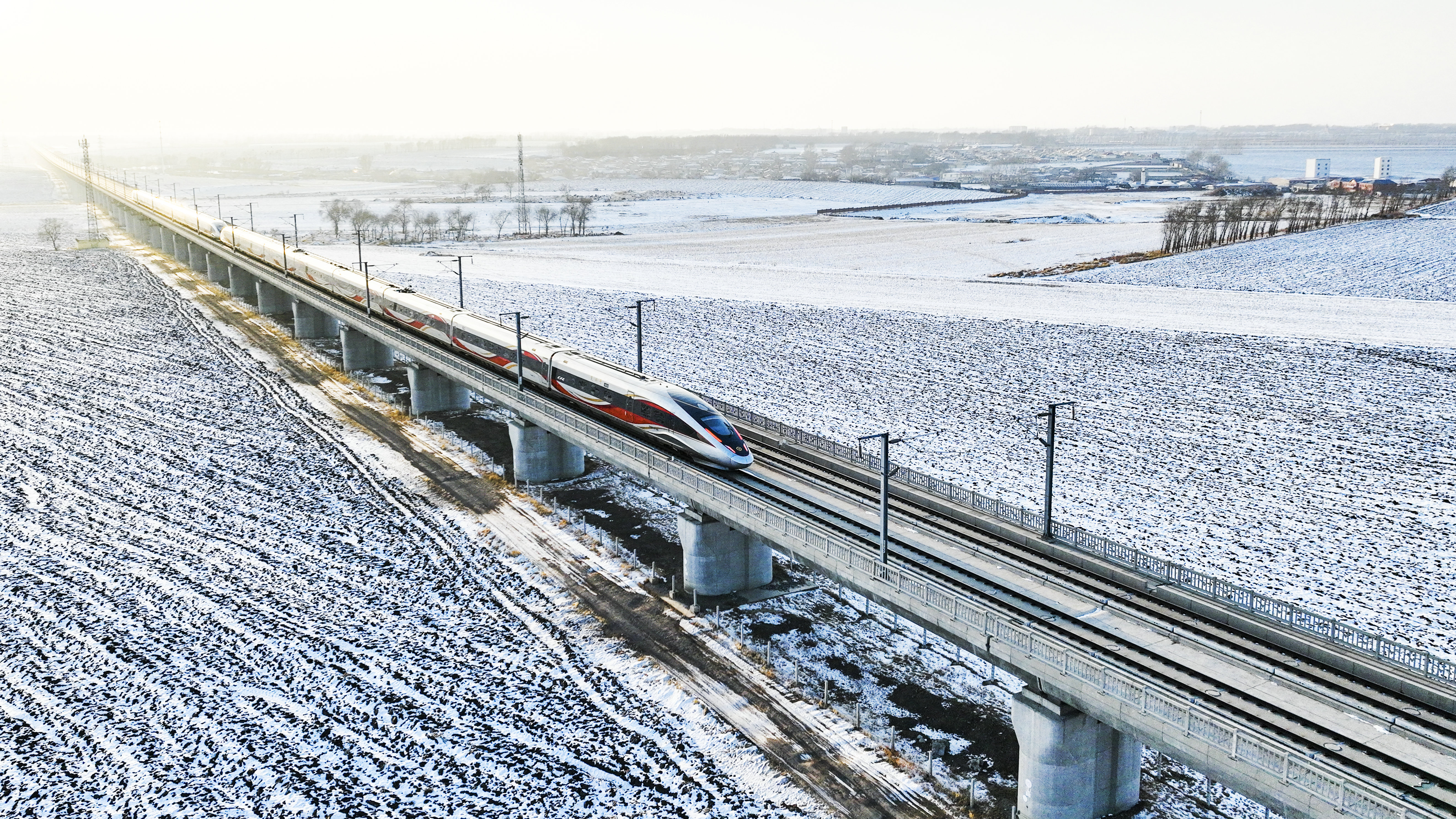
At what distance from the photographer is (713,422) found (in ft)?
136

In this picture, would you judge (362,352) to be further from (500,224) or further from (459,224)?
(459,224)

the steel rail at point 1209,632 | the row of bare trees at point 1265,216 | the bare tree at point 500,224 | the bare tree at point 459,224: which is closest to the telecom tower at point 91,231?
the bare tree at point 459,224

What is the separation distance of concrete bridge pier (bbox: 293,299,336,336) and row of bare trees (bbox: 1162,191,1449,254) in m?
94.1

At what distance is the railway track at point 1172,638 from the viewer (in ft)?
72.9

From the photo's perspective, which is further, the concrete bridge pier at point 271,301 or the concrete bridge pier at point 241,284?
the concrete bridge pier at point 241,284

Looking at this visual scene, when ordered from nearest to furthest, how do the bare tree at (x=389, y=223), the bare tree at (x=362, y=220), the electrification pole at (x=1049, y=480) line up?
the electrification pole at (x=1049, y=480), the bare tree at (x=362, y=220), the bare tree at (x=389, y=223)

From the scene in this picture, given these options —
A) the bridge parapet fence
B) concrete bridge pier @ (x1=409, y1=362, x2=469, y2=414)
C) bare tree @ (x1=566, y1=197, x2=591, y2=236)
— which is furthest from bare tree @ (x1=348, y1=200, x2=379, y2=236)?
the bridge parapet fence

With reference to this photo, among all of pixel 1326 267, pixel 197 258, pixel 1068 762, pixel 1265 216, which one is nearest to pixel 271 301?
pixel 197 258

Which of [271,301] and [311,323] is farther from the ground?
[271,301]

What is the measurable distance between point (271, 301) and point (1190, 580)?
87.6 meters

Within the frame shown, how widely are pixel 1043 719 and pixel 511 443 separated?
1293 inches

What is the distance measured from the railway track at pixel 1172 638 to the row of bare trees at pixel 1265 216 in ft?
357

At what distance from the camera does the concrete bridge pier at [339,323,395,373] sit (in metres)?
74.3

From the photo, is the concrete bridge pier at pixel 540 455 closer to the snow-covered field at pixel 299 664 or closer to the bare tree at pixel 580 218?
the snow-covered field at pixel 299 664
